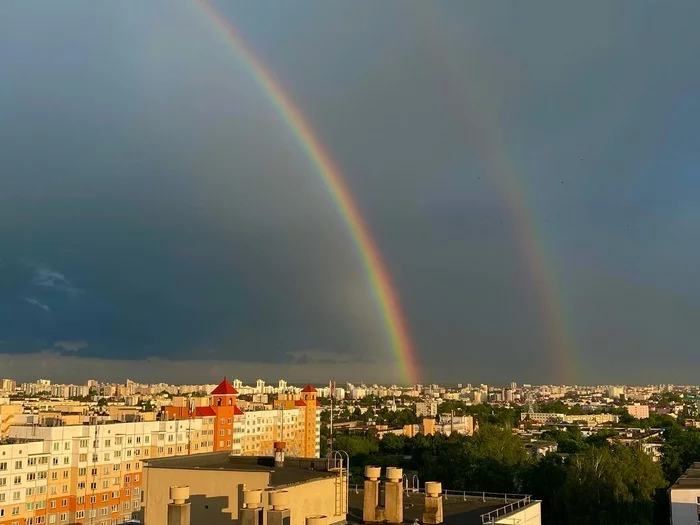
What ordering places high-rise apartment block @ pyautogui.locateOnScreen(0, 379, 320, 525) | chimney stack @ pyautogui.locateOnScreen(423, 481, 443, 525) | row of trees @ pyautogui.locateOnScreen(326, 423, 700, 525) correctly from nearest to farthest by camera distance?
1. chimney stack @ pyautogui.locateOnScreen(423, 481, 443, 525)
2. row of trees @ pyautogui.locateOnScreen(326, 423, 700, 525)
3. high-rise apartment block @ pyautogui.locateOnScreen(0, 379, 320, 525)

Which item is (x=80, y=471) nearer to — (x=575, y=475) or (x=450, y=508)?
(x=575, y=475)

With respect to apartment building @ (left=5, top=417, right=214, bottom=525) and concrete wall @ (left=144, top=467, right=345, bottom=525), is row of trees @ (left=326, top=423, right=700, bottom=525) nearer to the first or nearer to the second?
apartment building @ (left=5, top=417, right=214, bottom=525)

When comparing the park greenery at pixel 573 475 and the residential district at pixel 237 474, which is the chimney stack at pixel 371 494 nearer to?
the residential district at pixel 237 474

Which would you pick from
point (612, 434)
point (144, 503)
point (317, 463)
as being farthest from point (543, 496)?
point (612, 434)

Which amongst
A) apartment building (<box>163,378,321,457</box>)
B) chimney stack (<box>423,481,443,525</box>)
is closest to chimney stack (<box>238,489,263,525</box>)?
chimney stack (<box>423,481,443,525</box>)

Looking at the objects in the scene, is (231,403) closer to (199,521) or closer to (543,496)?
(543,496)

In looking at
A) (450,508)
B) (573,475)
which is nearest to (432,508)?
(450,508)
